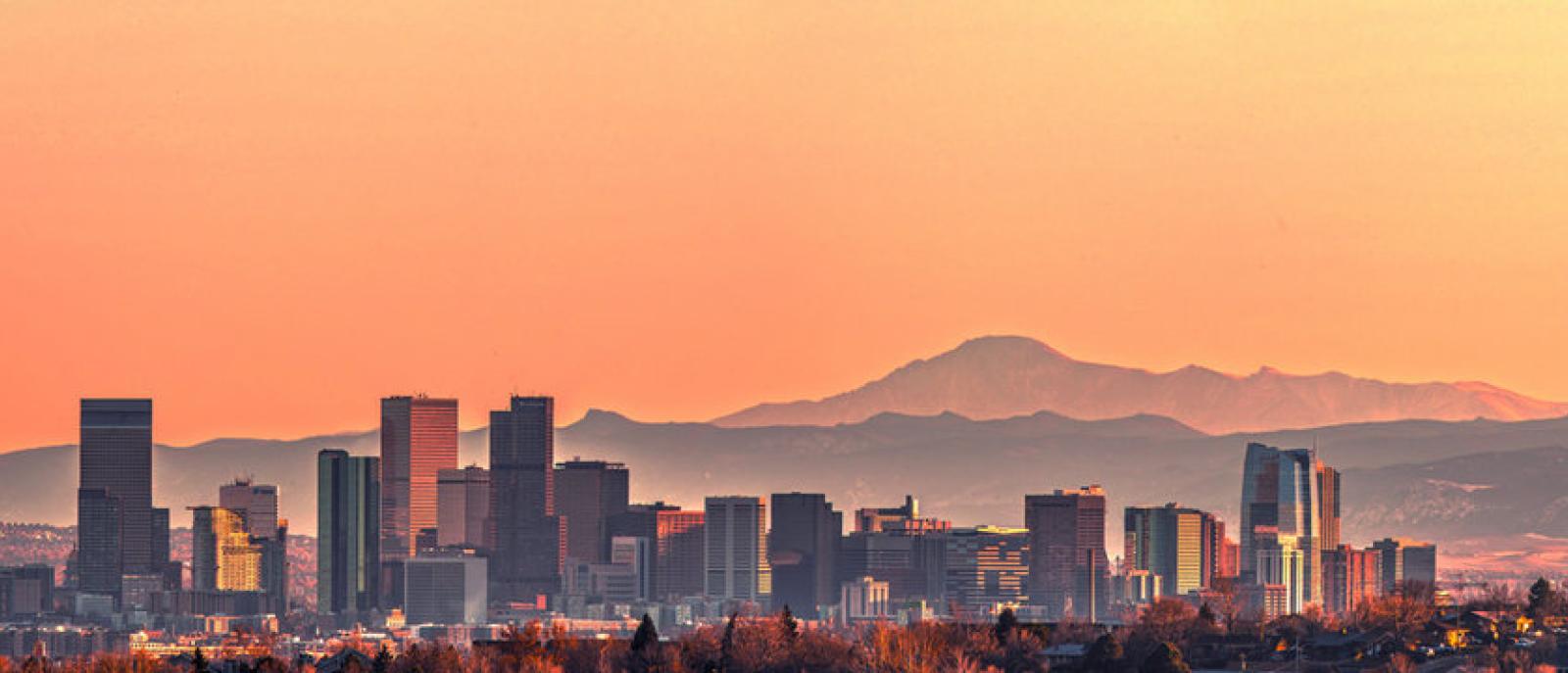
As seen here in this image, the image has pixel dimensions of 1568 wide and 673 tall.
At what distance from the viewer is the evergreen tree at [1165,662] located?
16188 cm

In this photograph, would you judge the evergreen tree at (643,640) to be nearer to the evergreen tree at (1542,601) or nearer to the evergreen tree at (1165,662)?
the evergreen tree at (1165,662)

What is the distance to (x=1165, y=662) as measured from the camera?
16262 centimetres

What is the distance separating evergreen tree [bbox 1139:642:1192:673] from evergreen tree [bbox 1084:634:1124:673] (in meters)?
4.05

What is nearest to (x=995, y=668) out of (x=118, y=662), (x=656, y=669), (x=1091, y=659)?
(x=1091, y=659)

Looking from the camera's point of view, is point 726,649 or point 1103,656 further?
point 726,649

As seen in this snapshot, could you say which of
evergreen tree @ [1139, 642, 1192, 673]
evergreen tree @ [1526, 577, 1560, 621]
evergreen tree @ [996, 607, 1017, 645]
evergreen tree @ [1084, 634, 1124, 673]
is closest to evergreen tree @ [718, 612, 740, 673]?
evergreen tree @ [996, 607, 1017, 645]

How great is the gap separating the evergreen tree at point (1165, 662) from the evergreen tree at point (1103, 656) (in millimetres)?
4054

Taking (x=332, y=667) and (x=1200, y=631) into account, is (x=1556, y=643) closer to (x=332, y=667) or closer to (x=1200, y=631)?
(x=1200, y=631)

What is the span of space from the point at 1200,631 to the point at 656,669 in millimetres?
38255

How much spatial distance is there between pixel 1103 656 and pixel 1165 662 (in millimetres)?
9285

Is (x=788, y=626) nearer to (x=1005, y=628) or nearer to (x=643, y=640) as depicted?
(x=1005, y=628)

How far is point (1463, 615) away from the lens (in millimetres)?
189000

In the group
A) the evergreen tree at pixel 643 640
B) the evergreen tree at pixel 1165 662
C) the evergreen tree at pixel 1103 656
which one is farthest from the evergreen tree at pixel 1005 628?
the evergreen tree at pixel 643 640

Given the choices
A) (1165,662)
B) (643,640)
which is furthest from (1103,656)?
(643,640)
